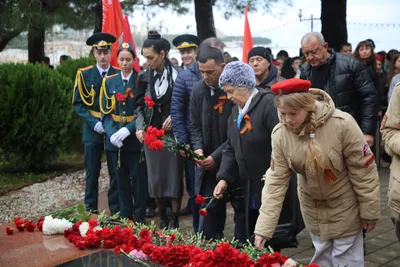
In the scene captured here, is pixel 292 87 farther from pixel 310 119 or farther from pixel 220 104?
pixel 220 104

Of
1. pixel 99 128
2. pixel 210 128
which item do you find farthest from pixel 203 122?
pixel 99 128

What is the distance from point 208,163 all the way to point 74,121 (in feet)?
19.9

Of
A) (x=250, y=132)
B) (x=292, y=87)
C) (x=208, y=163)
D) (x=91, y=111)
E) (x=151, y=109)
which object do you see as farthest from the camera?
(x=91, y=111)

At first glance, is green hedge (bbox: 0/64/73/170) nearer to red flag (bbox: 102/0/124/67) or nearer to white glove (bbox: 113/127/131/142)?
red flag (bbox: 102/0/124/67)

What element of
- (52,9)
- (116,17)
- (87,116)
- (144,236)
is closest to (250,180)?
(144,236)

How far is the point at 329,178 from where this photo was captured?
4.10m

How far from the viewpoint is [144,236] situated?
4.43 metres

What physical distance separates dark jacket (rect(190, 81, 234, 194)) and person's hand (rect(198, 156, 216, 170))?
0.10 feet

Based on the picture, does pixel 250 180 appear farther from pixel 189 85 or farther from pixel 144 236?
pixel 189 85

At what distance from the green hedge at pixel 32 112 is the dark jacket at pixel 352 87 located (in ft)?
18.2

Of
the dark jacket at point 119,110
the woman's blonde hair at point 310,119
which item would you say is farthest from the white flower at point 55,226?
the dark jacket at point 119,110

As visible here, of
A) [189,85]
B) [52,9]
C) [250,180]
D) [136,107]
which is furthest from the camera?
[52,9]

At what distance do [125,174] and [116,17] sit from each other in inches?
121

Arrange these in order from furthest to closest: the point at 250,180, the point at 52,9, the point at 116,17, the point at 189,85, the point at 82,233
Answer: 1. the point at 52,9
2. the point at 116,17
3. the point at 189,85
4. the point at 250,180
5. the point at 82,233
